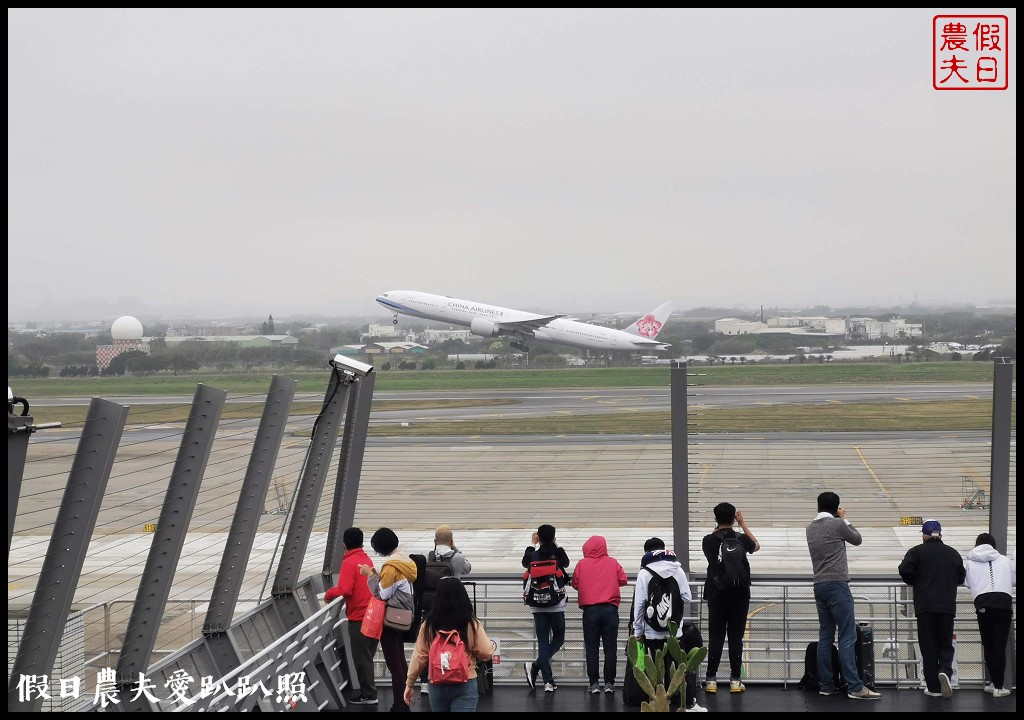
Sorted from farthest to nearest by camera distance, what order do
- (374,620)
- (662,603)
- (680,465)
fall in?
(680,465)
(662,603)
(374,620)

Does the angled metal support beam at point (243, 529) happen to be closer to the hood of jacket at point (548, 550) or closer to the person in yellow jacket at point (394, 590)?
the person in yellow jacket at point (394, 590)

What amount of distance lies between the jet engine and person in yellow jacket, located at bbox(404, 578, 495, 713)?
69.3 m

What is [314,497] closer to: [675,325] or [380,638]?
[380,638]

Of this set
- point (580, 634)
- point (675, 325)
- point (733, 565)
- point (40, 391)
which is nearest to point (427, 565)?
point (733, 565)

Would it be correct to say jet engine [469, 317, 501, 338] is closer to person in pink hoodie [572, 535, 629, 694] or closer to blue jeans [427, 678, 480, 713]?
person in pink hoodie [572, 535, 629, 694]

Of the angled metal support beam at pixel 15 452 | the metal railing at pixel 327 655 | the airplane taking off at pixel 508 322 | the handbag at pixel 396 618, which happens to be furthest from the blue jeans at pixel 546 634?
the airplane taking off at pixel 508 322

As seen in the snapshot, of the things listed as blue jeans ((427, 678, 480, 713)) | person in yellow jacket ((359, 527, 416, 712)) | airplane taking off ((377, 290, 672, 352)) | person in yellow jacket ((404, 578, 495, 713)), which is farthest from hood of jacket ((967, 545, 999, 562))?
airplane taking off ((377, 290, 672, 352))

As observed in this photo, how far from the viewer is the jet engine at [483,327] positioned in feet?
246

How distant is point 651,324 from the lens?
85562mm

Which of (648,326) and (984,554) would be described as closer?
(984,554)

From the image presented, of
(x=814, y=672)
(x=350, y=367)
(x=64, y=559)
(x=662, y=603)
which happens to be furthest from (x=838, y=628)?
(x=64, y=559)

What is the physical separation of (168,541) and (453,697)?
1.80 m

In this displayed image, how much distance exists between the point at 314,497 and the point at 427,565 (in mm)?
1038

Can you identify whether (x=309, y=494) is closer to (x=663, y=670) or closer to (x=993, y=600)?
(x=663, y=670)
